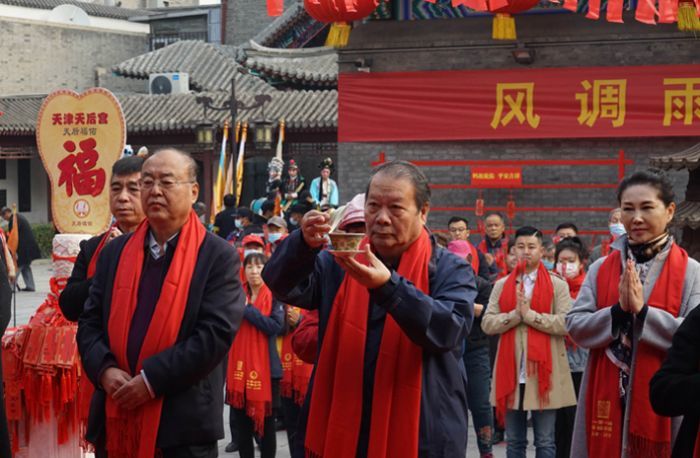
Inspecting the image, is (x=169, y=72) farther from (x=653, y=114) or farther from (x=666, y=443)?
(x=666, y=443)

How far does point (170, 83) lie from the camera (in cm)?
2834

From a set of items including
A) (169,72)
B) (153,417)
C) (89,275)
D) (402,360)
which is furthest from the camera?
(169,72)

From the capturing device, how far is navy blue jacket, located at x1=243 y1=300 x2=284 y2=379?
7070 millimetres

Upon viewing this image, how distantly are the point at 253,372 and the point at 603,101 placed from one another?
775cm

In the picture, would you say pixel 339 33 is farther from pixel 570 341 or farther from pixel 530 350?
pixel 530 350

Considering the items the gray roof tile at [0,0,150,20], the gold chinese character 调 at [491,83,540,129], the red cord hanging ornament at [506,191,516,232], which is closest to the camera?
the gold chinese character 调 at [491,83,540,129]

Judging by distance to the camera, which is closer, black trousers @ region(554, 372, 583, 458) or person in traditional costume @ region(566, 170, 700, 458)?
person in traditional costume @ region(566, 170, 700, 458)

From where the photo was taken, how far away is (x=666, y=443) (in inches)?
178

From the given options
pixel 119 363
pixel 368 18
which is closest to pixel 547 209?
pixel 368 18

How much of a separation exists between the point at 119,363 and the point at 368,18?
34.3 ft

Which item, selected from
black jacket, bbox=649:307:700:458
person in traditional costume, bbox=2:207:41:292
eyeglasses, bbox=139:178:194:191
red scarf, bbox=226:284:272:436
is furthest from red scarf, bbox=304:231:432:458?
person in traditional costume, bbox=2:207:41:292

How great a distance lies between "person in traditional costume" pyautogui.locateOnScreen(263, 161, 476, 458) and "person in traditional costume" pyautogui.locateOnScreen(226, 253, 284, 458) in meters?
3.02

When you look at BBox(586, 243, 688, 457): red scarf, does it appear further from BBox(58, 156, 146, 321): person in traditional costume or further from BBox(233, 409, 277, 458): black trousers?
BBox(233, 409, 277, 458): black trousers

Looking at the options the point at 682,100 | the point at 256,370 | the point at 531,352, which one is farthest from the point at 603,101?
the point at 256,370
